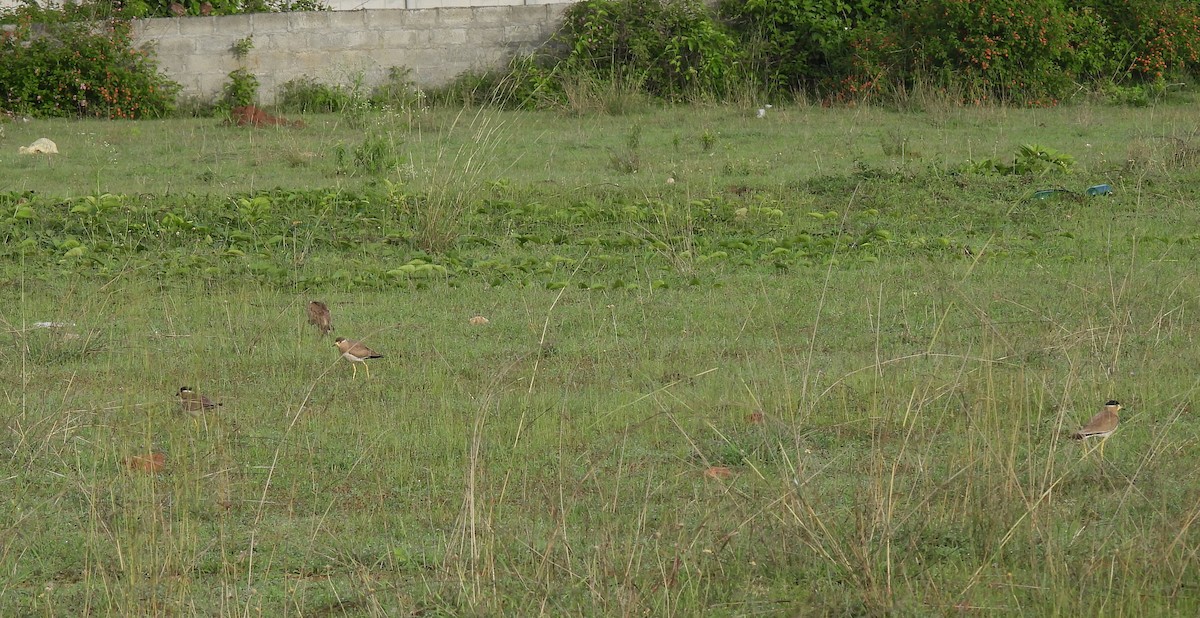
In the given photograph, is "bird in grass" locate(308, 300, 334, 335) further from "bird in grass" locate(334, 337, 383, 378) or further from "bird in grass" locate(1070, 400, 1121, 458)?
"bird in grass" locate(1070, 400, 1121, 458)

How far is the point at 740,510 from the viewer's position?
12.0 ft

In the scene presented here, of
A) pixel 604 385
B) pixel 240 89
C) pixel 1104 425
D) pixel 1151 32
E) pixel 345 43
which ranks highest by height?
pixel 1151 32

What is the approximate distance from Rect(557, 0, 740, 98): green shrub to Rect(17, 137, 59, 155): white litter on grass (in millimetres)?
5775

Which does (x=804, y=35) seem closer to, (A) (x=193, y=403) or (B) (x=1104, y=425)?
(A) (x=193, y=403)

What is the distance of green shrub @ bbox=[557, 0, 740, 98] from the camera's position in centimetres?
1542

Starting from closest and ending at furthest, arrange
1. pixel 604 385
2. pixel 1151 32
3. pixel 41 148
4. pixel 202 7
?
pixel 604 385 < pixel 41 148 < pixel 1151 32 < pixel 202 7

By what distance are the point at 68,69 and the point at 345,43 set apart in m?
3.03

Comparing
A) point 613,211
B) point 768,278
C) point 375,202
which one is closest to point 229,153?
point 375,202

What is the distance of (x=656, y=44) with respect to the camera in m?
15.6

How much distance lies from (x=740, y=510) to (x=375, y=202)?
5761 mm

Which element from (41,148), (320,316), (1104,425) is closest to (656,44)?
(41,148)

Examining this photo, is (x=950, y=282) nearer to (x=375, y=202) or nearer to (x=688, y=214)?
(x=688, y=214)

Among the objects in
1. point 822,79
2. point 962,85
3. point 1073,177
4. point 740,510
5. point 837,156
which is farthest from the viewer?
point 822,79

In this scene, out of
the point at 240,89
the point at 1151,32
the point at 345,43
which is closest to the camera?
the point at 240,89
